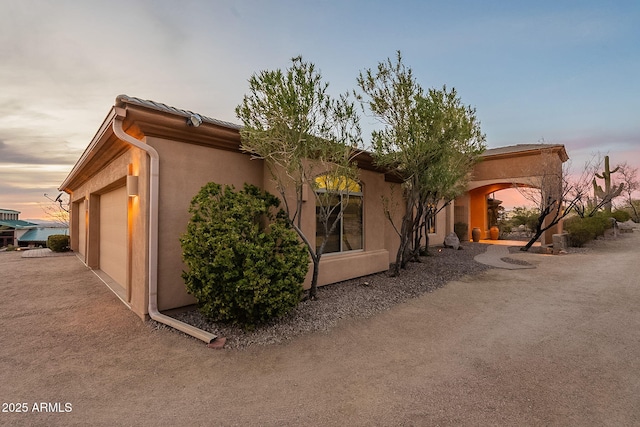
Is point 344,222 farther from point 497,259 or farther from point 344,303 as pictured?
point 497,259

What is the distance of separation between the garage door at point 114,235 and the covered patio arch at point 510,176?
55.0 ft

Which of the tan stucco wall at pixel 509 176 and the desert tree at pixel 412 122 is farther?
the tan stucco wall at pixel 509 176

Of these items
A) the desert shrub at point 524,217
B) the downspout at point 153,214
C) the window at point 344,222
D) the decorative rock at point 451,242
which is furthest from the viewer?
the desert shrub at point 524,217

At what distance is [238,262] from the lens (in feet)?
13.6

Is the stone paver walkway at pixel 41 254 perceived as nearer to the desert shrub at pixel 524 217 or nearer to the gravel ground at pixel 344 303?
the gravel ground at pixel 344 303

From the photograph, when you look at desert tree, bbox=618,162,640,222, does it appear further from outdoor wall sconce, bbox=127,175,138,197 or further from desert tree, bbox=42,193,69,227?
desert tree, bbox=42,193,69,227

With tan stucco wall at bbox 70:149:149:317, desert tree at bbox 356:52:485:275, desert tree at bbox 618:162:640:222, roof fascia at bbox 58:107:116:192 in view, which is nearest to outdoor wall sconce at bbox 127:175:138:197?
tan stucco wall at bbox 70:149:149:317

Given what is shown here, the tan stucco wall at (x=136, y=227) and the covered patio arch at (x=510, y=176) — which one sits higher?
the covered patio arch at (x=510, y=176)

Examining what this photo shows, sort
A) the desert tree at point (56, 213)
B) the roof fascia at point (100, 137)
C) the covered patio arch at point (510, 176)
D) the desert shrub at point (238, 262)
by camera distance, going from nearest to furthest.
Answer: the desert shrub at point (238, 262), the roof fascia at point (100, 137), the covered patio arch at point (510, 176), the desert tree at point (56, 213)

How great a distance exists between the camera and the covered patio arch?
42.4 ft

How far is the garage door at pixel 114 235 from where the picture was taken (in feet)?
22.8

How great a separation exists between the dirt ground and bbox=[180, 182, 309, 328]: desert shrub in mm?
633

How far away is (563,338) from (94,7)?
11.2 meters

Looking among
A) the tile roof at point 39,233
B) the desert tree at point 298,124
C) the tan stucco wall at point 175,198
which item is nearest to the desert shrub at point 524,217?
the desert tree at point 298,124
